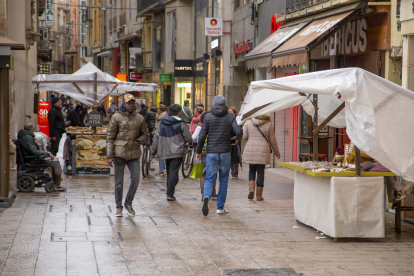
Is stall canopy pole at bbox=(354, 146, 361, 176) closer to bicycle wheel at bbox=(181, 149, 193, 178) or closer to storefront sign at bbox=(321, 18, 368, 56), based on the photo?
storefront sign at bbox=(321, 18, 368, 56)

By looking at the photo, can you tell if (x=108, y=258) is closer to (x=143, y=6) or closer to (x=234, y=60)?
(x=234, y=60)

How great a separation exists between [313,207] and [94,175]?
8.27 m

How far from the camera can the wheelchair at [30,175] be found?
→ 1262 cm

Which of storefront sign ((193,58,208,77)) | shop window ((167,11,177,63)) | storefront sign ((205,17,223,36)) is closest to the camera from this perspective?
storefront sign ((205,17,223,36))

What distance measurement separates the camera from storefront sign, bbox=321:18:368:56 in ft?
43.5

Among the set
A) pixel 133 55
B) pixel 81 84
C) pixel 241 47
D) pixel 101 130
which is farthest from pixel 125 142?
pixel 133 55

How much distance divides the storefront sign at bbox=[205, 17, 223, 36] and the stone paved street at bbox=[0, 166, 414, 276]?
44.9 ft

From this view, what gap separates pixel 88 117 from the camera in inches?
633

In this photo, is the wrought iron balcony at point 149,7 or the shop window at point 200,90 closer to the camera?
the shop window at point 200,90

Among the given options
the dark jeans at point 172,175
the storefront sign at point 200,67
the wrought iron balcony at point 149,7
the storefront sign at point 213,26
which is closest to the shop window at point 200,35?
the storefront sign at point 200,67

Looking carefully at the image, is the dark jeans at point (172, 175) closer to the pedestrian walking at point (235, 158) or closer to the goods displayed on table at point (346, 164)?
the pedestrian walking at point (235, 158)

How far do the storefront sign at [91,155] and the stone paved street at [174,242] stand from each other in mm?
4070

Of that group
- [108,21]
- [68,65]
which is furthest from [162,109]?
[68,65]

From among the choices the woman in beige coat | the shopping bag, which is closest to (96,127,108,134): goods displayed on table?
the shopping bag
